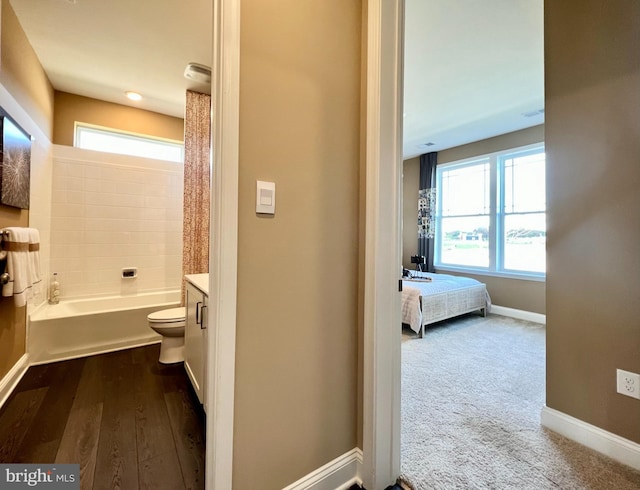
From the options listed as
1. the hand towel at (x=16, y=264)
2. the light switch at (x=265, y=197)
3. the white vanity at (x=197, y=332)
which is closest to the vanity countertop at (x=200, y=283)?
the white vanity at (x=197, y=332)

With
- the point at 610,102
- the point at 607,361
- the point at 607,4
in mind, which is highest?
the point at 607,4

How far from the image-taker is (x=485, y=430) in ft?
5.60

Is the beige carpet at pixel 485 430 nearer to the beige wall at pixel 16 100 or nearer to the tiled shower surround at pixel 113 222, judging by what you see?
the beige wall at pixel 16 100

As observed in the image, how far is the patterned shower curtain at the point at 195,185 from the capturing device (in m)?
3.14

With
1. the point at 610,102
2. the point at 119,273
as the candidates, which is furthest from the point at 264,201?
the point at 119,273

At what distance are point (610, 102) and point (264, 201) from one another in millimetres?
1891

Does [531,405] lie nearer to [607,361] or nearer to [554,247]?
[607,361]

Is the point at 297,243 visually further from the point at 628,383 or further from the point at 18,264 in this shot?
the point at 18,264

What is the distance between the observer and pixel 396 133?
129 centimetres

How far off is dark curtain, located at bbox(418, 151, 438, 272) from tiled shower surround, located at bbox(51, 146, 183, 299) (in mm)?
4231

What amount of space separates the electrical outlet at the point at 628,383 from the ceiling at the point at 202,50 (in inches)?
95.2

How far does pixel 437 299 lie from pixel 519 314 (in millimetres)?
1713

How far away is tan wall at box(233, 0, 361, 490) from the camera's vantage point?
1.06 meters

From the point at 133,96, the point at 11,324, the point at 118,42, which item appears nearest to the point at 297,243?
the point at 11,324
